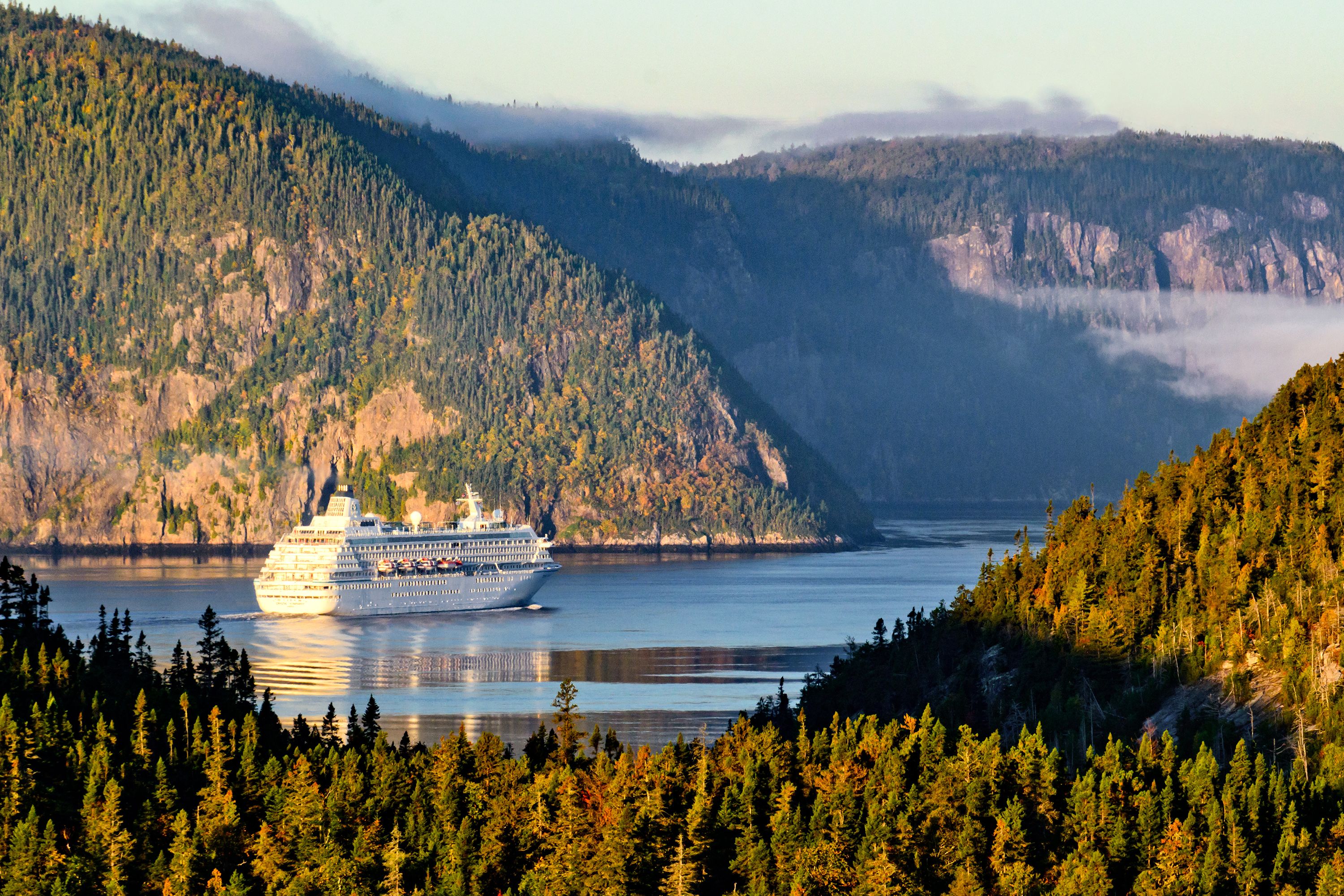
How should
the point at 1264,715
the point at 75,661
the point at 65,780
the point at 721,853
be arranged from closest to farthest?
1. the point at 721,853
2. the point at 65,780
3. the point at 1264,715
4. the point at 75,661

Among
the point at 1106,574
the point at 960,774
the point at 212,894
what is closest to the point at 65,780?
the point at 212,894

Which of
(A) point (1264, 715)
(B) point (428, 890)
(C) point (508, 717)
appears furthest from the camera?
(C) point (508, 717)

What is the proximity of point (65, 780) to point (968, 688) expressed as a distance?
217 ft

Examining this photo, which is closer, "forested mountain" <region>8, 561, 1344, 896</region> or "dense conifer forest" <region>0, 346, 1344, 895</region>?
"forested mountain" <region>8, 561, 1344, 896</region>

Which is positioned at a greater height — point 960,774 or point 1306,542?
point 1306,542

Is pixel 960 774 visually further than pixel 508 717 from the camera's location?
No

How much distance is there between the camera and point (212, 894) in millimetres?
114875

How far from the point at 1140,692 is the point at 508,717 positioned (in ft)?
175

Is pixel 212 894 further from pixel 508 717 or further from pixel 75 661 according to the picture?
pixel 508 717

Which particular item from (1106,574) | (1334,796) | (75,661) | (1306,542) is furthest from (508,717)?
(1334,796)

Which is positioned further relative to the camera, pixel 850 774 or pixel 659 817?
pixel 850 774

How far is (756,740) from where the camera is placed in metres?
137

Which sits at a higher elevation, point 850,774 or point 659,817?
point 850,774

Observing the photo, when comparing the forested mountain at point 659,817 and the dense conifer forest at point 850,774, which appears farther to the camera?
the dense conifer forest at point 850,774
